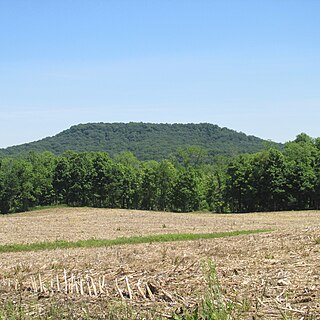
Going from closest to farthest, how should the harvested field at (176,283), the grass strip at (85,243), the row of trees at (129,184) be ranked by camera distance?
the harvested field at (176,283), the grass strip at (85,243), the row of trees at (129,184)

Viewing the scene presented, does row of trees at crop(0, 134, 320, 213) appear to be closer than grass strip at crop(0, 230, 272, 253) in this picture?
No

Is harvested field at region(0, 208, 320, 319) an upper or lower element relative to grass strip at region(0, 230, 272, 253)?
upper

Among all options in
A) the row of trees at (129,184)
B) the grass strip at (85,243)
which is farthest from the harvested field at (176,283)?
the row of trees at (129,184)

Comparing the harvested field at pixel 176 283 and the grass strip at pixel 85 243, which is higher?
the harvested field at pixel 176 283

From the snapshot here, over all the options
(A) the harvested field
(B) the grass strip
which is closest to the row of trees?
(B) the grass strip

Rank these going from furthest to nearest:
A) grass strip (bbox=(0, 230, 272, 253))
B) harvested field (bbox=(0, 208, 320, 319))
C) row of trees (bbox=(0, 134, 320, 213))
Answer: row of trees (bbox=(0, 134, 320, 213)), grass strip (bbox=(0, 230, 272, 253)), harvested field (bbox=(0, 208, 320, 319))

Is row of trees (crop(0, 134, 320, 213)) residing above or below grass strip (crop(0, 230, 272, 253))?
above

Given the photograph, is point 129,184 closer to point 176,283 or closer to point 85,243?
point 85,243

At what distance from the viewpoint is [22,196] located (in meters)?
94.1

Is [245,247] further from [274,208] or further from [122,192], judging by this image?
[122,192]

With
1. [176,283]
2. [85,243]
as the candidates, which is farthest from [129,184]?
[176,283]

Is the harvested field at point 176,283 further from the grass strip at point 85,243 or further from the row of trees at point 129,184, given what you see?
the row of trees at point 129,184

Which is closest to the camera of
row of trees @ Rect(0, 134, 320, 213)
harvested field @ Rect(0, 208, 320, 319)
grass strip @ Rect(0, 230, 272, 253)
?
harvested field @ Rect(0, 208, 320, 319)

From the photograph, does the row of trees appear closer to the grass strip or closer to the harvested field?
the grass strip
